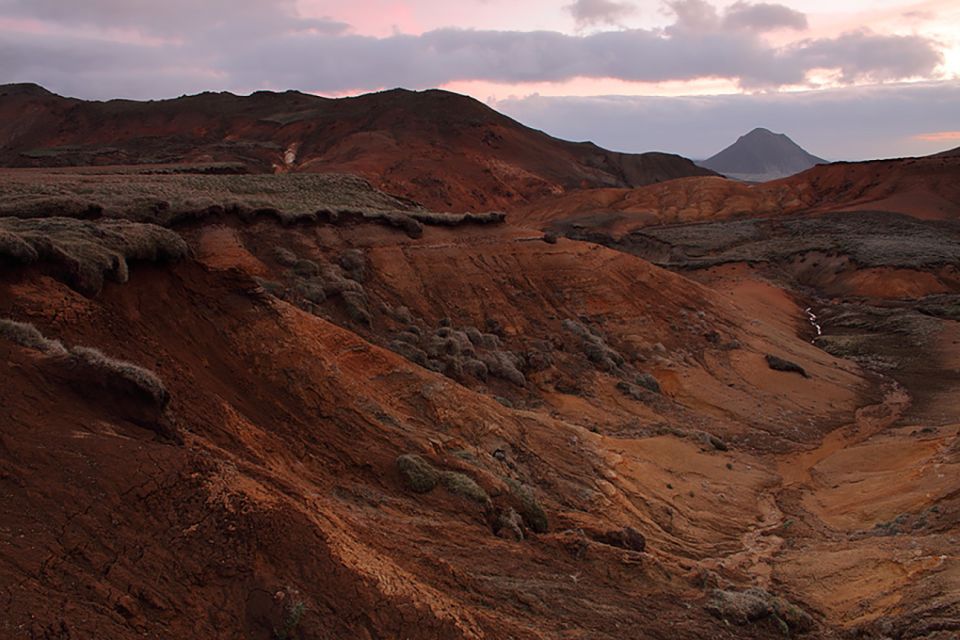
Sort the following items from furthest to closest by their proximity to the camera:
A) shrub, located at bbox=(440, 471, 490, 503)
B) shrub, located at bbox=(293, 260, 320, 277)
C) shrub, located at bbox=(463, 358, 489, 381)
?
shrub, located at bbox=(293, 260, 320, 277) → shrub, located at bbox=(463, 358, 489, 381) → shrub, located at bbox=(440, 471, 490, 503)

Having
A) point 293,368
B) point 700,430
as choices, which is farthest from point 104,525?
point 700,430

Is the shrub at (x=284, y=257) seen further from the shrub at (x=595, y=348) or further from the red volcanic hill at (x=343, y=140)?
the red volcanic hill at (x=343, y=140)

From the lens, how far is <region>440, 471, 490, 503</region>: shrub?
10.3m

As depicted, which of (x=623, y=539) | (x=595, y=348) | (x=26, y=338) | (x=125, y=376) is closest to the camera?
(x=125, y=376)

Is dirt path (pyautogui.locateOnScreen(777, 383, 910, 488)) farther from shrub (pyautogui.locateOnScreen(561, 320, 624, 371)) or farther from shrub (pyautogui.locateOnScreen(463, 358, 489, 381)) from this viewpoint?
shrub (pyautogui.locateOnScreen(463, 358, 489, 381))

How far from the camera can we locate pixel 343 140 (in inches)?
3091

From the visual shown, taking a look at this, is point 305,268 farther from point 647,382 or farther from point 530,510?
point 530,510

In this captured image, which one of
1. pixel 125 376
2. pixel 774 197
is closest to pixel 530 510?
pixel 125 376

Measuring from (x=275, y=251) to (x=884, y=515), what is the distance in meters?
15.9

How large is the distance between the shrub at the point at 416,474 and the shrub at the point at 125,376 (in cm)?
383

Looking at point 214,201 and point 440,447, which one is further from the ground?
point 214,201

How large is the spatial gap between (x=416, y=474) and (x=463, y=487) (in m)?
0.71

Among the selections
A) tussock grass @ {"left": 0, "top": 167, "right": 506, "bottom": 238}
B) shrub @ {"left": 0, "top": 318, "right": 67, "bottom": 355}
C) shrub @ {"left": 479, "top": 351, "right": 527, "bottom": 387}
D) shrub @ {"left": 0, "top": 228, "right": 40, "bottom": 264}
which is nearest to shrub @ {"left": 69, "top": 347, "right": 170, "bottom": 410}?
shrub @ {"left": 0, "top": 318, "right": 67, "bottom": 355}

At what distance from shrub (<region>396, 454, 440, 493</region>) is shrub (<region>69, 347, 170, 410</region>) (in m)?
3.83
